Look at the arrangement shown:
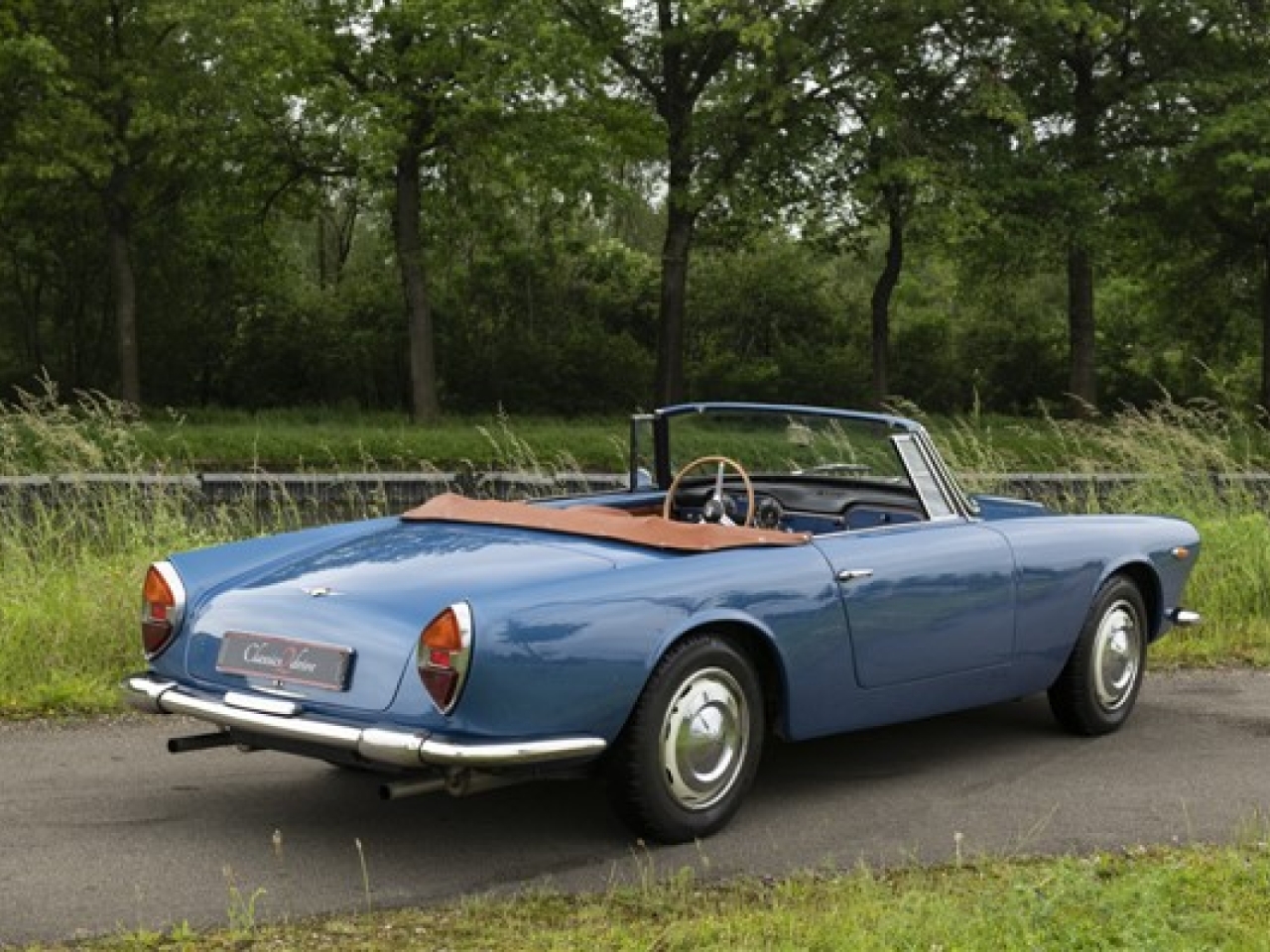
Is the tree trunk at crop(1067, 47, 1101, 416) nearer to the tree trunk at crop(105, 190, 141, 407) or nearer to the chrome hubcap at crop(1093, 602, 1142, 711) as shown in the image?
the tree trunk at crop(105, 190, 141, 407)

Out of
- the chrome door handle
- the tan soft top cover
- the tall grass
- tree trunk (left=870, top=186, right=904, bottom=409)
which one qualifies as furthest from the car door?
tree trunk (left=870, top=186, right=904, bottom=409)

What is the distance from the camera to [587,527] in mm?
5387

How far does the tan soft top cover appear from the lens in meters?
5.22

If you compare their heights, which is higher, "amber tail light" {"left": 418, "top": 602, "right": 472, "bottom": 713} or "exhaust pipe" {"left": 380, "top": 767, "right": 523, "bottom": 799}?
"amber tail light" {"left": 418, "top": 602, "right": 472, "bottom": 713}

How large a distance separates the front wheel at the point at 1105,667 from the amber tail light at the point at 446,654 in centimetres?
281

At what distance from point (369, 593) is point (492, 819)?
91 cm

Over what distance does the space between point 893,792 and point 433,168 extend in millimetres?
24078

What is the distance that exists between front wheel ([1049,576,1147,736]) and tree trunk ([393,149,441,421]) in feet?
67.9

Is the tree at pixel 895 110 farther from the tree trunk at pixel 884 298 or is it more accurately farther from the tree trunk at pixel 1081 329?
the tree trunk at pixel 1081 329

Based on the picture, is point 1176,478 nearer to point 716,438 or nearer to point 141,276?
point 716,438

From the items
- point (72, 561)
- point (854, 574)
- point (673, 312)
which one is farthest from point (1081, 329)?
point (854, 574)

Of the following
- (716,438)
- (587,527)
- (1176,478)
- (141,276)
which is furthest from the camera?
(141,276)

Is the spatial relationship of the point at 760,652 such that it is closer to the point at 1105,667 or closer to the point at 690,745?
the point at 690,745

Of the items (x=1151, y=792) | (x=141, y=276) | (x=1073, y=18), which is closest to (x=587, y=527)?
(x=1151, y=792)
